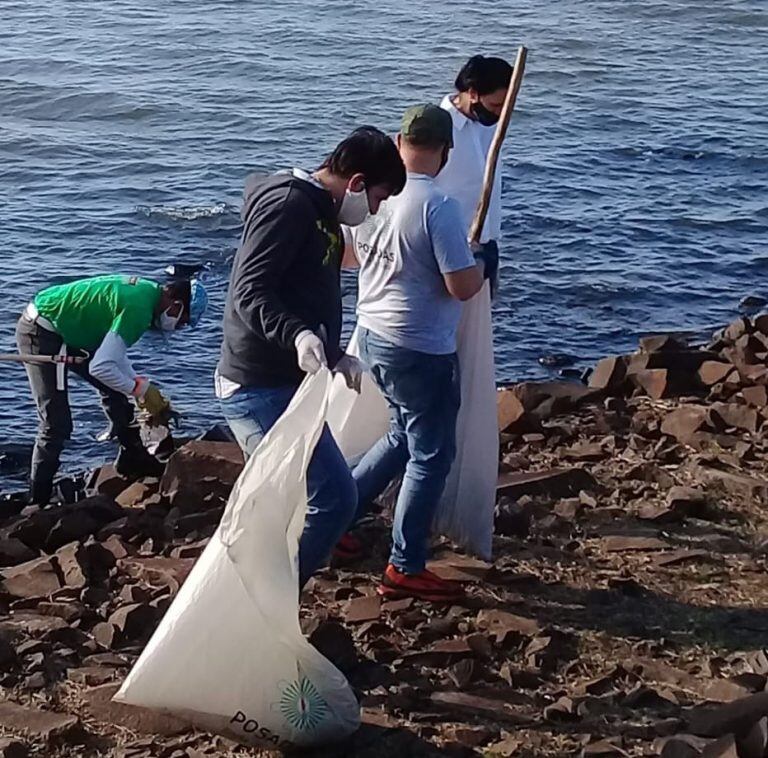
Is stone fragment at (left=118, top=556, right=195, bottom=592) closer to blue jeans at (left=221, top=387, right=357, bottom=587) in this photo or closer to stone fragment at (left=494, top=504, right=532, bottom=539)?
blue jeans at (left=221, top=387, right=357, bottom=587)

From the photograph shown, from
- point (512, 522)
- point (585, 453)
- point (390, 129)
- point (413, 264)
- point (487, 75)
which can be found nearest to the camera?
point (413, 264)

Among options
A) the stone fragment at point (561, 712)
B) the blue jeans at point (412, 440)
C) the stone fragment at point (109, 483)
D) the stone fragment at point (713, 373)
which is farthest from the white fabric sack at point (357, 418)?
the stone fragment at point (713, 373)

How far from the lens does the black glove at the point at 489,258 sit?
6.03m

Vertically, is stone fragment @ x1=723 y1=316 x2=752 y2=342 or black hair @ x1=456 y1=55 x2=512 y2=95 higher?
black hair @ x1=456 y1=55 x2=512 y2=95

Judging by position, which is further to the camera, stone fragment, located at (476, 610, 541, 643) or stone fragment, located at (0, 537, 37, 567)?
stone fragment, located at (0, 537, 37, 567)

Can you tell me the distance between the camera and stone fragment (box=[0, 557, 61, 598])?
6227 millimetres

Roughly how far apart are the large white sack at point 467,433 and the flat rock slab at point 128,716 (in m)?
1.46

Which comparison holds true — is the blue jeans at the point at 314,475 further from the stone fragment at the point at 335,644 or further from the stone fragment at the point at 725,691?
the stone fragment at the point at 725,691

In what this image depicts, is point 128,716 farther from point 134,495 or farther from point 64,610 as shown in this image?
point 134,495

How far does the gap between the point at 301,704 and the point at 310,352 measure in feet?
3.36

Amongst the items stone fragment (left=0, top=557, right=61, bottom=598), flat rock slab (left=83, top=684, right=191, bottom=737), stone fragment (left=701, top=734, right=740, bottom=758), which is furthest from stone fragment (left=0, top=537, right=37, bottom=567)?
stone fragment (left=701, top=734, right=740, bottom=758)

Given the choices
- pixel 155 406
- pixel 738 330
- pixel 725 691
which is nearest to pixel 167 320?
pixel 155 406

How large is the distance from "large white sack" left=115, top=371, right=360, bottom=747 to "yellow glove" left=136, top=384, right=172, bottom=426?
11.4ft

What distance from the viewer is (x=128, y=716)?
493 cm
